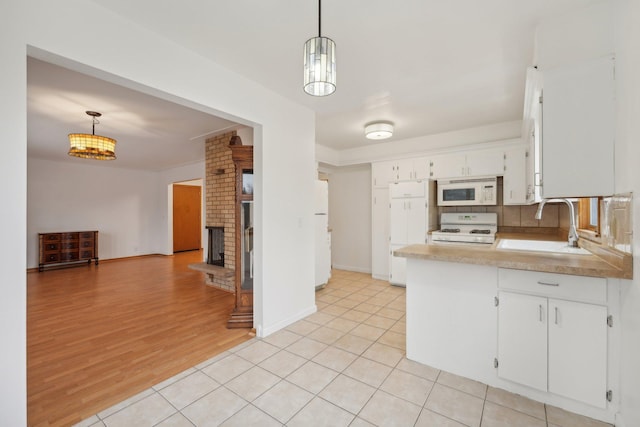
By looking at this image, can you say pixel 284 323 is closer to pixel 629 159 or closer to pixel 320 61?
pixel 320 61

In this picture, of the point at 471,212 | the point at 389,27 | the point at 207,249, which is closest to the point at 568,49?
the point at 389,27

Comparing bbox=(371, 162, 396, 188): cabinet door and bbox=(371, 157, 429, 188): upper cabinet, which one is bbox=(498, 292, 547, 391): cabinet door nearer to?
bbox=(371, 157, 429, 188): upper cabinet

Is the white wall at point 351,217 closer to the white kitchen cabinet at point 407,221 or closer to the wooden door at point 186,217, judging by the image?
the white kitchen cabinet at point 407,221

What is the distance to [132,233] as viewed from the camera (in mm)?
7953

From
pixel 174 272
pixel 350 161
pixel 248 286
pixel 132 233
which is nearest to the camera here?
pixel 248 286

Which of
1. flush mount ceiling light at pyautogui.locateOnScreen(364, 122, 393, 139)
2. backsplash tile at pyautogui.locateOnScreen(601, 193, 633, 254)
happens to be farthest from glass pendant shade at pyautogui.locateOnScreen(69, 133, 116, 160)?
backsplash tile at pyautogui.locateOnScreen(601, 193, 633, 254)

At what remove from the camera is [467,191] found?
→ 424 centimetres

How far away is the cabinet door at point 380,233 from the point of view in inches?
201

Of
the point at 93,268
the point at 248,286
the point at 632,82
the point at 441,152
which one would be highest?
the point at 441,152

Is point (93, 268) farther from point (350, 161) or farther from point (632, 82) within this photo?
point (632, 82)

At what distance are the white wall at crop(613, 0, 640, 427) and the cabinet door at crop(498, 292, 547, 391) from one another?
359mm

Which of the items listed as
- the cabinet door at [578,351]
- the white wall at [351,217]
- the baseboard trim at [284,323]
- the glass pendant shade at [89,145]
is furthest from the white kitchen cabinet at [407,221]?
the glass pendant shade at [89,145]

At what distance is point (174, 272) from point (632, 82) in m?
6.87

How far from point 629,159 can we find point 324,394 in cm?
230
